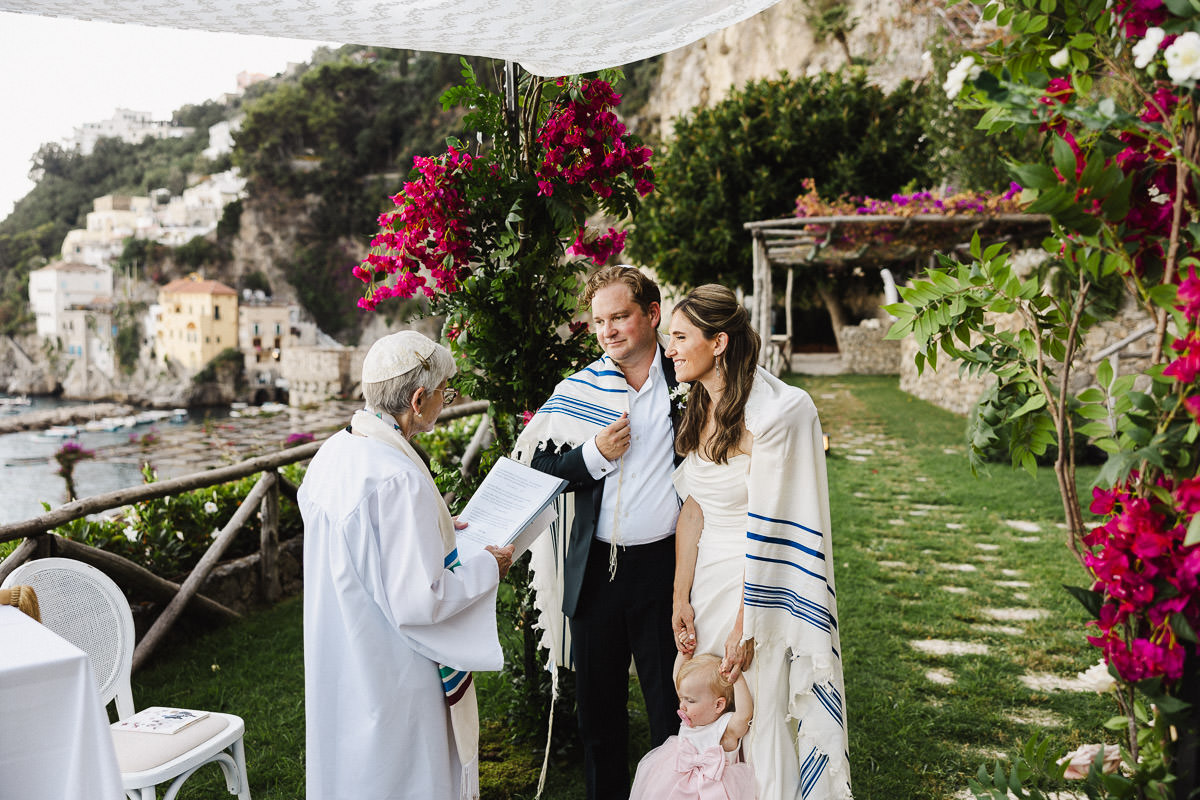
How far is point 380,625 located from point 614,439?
2.86 feet

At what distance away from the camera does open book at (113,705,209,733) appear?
242cm

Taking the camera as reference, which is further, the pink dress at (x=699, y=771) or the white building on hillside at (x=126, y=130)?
the white building on hillside at (x=126, y=130)

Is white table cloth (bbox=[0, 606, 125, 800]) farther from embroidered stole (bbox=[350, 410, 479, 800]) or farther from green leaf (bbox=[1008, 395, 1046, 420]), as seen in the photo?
green leaf (bbox=[1008, 395, 1046, 420])

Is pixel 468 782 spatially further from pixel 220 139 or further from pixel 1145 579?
pixel 220 139

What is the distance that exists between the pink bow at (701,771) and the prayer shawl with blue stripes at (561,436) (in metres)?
0.69

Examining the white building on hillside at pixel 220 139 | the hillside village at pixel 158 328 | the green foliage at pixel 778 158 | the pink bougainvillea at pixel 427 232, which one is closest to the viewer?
the pink bougainvillea at pixel 427 232

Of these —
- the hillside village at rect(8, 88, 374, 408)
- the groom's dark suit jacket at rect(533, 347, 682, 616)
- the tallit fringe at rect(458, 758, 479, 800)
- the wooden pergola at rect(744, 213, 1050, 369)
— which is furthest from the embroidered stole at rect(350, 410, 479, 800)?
the hillside village at rect(8, 88, 374, 408)

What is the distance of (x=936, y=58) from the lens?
16547 millimetres

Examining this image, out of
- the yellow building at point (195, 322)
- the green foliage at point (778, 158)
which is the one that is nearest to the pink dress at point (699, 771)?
the green foliage at point (778, 158)

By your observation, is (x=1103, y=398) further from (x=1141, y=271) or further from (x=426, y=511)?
(x=426, y=511)

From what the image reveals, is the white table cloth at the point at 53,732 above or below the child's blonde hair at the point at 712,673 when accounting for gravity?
above

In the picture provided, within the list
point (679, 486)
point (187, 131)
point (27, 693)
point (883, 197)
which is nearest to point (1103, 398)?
point (679, 486)

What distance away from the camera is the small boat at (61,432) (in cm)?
4382

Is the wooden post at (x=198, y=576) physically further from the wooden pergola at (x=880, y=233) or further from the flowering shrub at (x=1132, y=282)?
the wooden pergola at (x=880, y=233)
